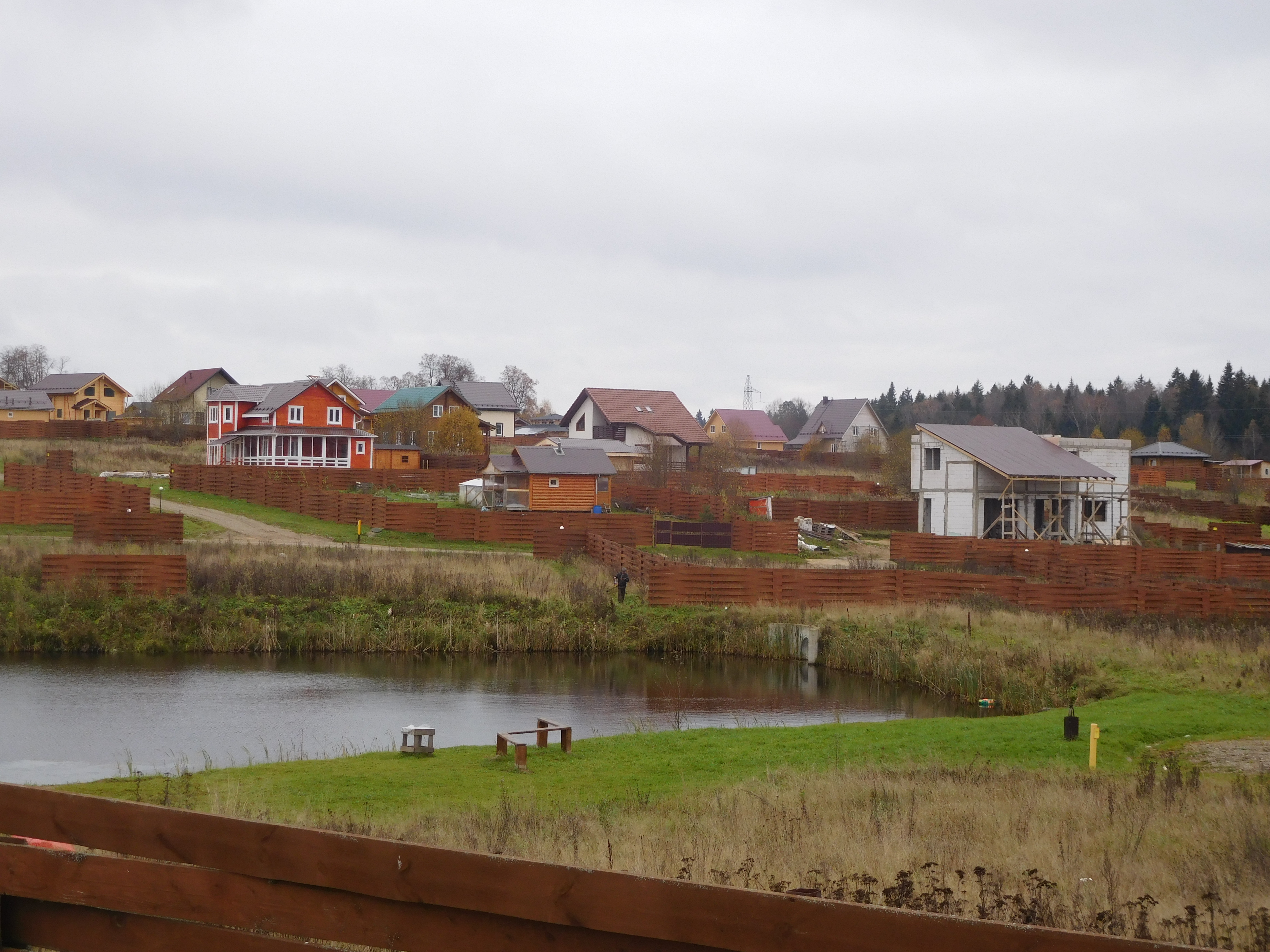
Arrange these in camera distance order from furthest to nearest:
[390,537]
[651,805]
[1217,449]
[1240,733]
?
[1217,449] < [390,537] < [1240,733] < [651,805]

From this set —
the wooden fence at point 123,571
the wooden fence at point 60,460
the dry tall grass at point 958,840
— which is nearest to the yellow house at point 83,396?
the wooden fence at point 60,460

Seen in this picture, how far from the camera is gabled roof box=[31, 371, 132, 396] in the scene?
99.5 meters

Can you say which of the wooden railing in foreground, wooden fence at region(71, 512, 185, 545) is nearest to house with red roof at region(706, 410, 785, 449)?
wooden fence at region(71, 512, 185, 545)

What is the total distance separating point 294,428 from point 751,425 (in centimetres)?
5600

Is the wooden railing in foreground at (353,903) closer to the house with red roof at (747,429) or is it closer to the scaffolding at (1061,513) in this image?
the scaffolding at (1061,513)

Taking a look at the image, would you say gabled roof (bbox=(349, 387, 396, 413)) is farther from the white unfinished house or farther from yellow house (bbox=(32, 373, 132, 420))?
the white unfinished house

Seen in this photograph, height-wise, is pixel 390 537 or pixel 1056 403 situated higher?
pixel 1056 403

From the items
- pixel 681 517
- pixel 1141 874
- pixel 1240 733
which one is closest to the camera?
pixel 1141 874

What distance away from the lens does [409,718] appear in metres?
23.3

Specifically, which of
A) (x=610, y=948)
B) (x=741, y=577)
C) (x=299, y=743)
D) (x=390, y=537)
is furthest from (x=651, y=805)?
(x=390, y=537)

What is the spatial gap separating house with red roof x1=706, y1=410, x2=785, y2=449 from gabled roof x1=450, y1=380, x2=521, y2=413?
20.7 m

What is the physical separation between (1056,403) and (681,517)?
121755 millimetres

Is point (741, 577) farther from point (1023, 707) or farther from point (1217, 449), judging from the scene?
point (1217, 449)

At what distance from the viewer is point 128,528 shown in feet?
134
